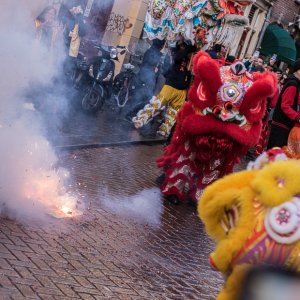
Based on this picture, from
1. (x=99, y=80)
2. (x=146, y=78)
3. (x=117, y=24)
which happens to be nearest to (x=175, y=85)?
(x=99, y=80)

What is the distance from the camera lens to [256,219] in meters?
2.33

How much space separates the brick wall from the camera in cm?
1909

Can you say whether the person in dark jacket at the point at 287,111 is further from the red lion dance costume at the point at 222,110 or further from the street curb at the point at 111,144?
the street curb at the point at 111,144

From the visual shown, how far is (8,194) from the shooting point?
14.9ft

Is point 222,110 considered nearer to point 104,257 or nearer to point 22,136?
point 22,136

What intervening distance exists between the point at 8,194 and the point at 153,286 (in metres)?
1.46

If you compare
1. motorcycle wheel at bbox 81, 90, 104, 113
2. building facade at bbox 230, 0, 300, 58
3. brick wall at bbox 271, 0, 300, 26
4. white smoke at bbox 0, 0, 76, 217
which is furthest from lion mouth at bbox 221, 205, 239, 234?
brick wall at bbox 271, 0, 300, 26

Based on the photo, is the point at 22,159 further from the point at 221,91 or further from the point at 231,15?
the point at 231,15

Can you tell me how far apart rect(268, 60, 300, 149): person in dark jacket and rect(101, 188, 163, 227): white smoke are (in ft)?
5.63

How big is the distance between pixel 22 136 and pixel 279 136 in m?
3.27

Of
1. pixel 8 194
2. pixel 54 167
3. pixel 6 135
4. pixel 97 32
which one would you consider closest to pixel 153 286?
pixel 8 194

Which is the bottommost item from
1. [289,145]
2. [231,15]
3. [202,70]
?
[289,145]

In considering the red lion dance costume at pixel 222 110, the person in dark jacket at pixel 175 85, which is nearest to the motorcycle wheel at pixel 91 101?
the person in dark jacket at pixel 175 85

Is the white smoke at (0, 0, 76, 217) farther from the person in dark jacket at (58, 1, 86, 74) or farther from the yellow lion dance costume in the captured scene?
the yellow lion dance costume
